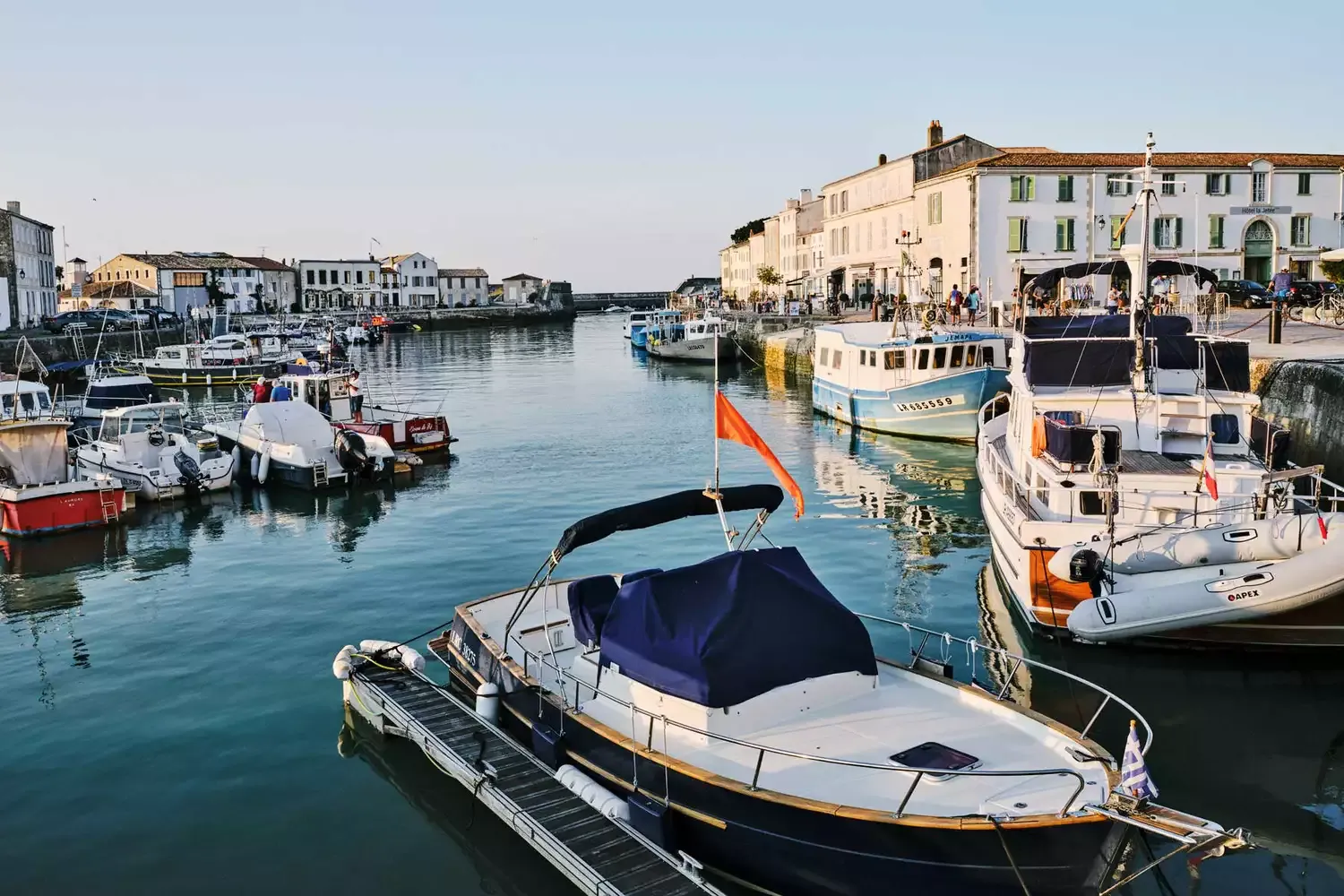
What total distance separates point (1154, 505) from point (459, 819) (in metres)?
10.9

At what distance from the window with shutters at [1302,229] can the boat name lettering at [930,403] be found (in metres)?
26.6

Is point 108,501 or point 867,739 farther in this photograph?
point 108,501

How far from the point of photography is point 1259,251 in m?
51.0

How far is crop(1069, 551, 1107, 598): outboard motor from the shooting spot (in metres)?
15.1

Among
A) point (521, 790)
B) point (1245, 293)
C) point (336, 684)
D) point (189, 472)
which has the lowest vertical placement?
point (336, 684)

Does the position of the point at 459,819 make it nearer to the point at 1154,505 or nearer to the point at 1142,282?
the point at 1154,505

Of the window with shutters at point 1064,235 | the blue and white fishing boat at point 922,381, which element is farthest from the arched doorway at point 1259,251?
the blue and white fishing boat at point 922,381

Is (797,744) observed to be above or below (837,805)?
above

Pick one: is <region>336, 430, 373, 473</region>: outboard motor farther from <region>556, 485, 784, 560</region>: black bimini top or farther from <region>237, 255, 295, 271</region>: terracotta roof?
<region>237, 255, 295, 271</region>: terracotta roof

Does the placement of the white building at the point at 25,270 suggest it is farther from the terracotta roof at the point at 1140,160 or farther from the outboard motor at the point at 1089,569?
the outboard motor at the point at 1089,569

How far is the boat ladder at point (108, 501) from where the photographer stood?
990 inches

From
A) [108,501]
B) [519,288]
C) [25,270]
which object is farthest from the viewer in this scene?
[519,288]

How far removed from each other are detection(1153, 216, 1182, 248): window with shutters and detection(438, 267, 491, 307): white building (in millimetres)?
121140

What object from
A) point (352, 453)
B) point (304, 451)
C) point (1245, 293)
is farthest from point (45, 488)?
point (1245, 293)
